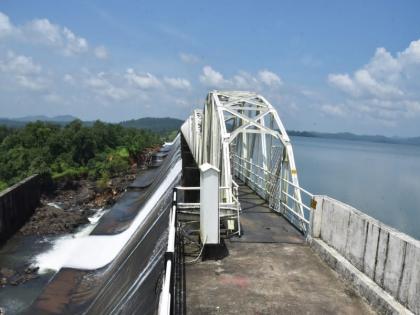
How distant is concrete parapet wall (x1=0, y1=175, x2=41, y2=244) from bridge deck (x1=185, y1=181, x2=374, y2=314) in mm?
18945

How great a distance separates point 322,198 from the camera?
1021 cm

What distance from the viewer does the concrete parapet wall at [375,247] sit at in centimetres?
642

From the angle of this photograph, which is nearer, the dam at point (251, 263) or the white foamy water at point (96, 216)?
the dam at point (251, 263)

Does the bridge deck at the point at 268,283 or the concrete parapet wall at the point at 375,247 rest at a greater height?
the concrete parapet wall at the point at 375,247

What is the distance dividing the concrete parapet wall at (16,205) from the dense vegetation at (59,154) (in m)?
5.88

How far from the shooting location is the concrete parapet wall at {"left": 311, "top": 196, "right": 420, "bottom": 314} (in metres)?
6.42

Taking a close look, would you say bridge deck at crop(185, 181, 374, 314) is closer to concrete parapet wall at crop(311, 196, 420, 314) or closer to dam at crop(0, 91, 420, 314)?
dam at crop(0, 91, 420, 314)

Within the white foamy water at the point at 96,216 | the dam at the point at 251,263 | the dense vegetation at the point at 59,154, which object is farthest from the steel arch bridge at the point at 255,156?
the dense vegetation at the point at 59,154

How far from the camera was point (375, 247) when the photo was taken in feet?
24.8

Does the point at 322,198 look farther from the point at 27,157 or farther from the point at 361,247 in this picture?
the point at 27,157

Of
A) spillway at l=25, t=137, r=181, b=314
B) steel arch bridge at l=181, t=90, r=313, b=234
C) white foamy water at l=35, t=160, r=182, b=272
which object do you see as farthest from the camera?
white foamy water at l=35, t=160, r=182, b=272

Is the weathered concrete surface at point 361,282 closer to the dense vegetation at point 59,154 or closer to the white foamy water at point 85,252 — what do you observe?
the white foamy water at point 85,252

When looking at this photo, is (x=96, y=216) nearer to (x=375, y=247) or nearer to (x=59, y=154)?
(x=59, y=154)

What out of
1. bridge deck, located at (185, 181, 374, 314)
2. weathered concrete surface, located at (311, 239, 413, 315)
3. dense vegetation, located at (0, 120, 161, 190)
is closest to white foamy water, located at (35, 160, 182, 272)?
bridge deck, located at (185, 181, 374, 314)
